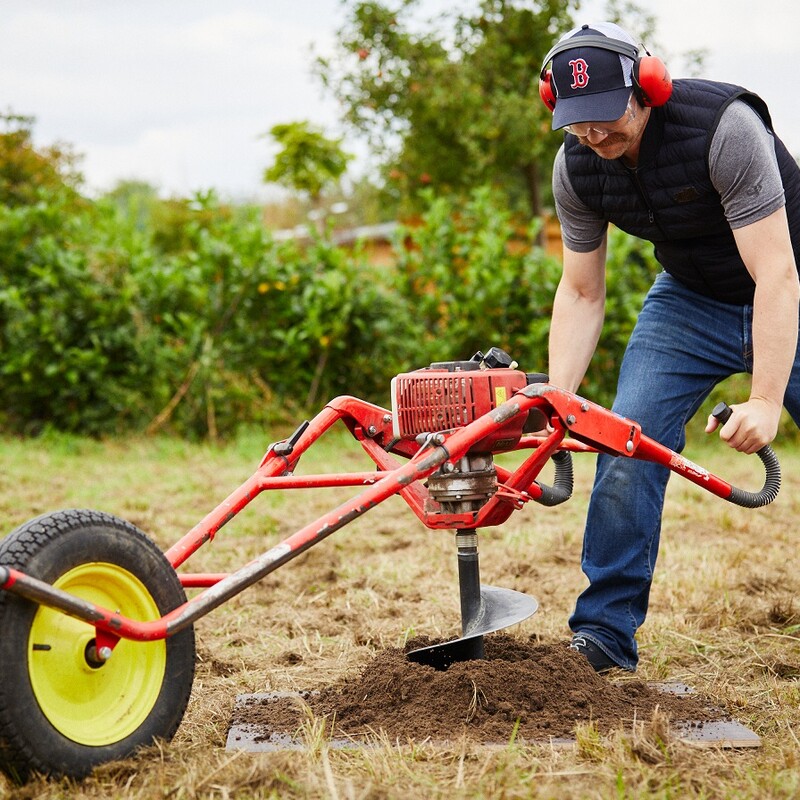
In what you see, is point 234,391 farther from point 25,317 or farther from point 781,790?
point 781,790

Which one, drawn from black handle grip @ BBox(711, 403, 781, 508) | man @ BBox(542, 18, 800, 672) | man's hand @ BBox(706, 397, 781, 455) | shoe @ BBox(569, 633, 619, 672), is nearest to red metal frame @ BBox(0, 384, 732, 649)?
black handle grip @ BBox(711, 403, 781, 508)

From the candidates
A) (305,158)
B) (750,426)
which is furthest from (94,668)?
(305,158)

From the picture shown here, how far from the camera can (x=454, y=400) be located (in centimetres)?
255

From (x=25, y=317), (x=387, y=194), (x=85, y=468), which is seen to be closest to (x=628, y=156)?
(x=85, y=468)

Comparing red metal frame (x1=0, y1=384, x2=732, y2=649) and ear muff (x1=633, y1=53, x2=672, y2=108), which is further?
ear muff (x1=633, y1=53, x2=672, y2=108)

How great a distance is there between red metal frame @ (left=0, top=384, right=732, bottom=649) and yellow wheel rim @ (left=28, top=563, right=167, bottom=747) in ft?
0.28

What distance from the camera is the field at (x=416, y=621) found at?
7.04 ft

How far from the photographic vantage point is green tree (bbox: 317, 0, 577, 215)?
11516 millimetres

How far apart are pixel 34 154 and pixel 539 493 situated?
973cm

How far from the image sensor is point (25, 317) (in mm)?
8266

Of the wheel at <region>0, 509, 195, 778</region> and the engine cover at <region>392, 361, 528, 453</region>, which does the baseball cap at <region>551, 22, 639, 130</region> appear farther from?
the wheel at <region>0, 509, 195, 778</region>

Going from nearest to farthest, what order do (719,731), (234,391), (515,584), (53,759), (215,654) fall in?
(53,759) < (719,731) < (215,654) < (515,584) < (234,391)

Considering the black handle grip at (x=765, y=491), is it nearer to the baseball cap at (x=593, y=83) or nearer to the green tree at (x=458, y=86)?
the baseball cap at (x=593, y=83)

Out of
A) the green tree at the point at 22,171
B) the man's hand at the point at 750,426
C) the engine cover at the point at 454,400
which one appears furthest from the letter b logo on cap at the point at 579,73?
the green tree at the point at 22,171
